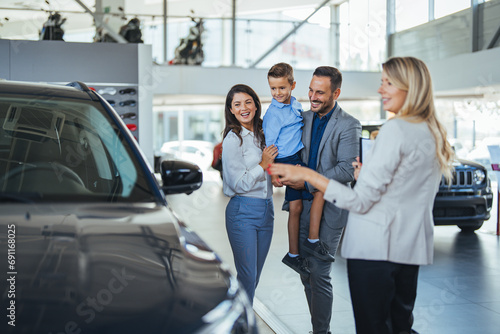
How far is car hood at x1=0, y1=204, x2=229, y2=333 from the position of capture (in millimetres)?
1250

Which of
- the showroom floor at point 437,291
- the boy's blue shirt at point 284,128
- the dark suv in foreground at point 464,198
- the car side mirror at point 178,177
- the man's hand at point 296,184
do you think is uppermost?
the boy's blue shirt at point 284,128

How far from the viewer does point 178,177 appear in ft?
8.25

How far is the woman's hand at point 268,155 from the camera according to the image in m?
2.88

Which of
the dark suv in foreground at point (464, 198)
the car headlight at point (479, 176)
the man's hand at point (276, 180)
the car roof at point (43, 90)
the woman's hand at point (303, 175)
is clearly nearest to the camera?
the woman's hand at point (303, 175)

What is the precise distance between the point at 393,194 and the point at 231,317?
885 mm

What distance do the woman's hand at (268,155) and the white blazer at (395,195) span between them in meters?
0.86

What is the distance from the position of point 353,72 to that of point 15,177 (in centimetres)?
1305

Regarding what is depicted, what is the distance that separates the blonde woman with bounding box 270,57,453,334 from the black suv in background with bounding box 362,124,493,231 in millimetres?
4774

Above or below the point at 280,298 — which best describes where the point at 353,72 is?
above

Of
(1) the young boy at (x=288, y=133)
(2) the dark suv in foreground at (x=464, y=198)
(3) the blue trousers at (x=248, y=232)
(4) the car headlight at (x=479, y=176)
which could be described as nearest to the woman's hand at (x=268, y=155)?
(1) the young boy at (x=288, y=133)

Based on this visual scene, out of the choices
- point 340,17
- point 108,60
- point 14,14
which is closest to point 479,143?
point 340,17

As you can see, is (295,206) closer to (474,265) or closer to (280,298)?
(280,298)

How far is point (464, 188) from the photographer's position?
681 centimetres

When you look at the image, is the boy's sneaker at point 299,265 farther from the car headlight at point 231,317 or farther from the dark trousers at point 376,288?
the car headlight at point 231,317
